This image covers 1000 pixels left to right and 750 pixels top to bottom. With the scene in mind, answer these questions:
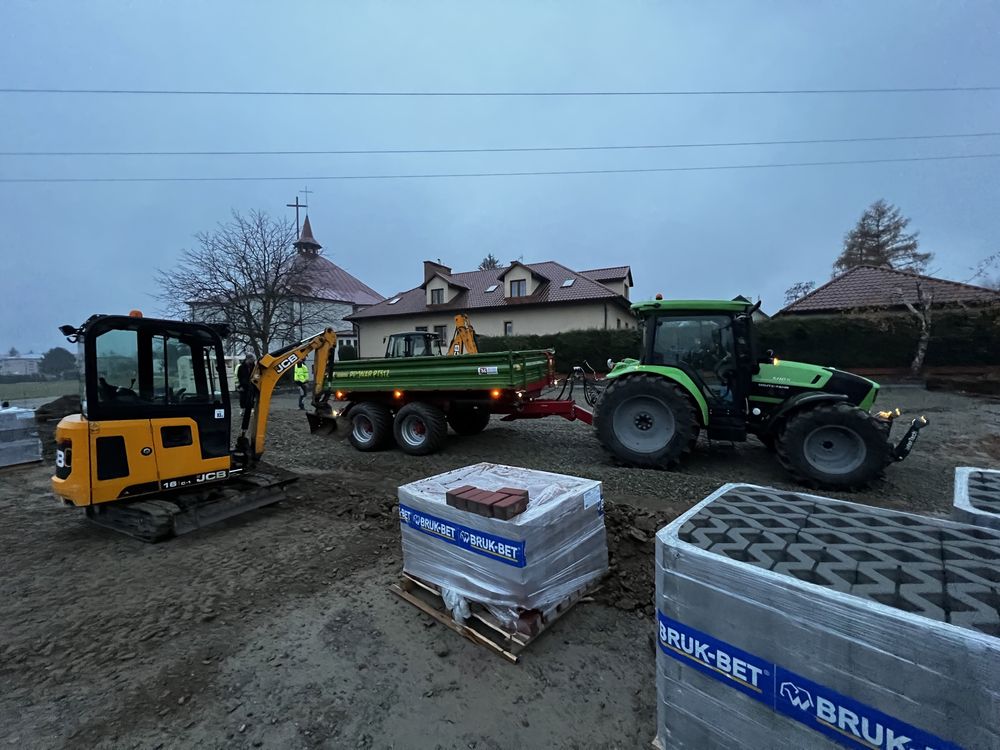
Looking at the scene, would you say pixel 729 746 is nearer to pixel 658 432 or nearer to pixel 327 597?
pixel 327 597

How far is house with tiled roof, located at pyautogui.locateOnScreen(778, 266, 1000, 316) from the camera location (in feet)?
51.5

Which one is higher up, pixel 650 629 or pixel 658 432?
pixel 658 432

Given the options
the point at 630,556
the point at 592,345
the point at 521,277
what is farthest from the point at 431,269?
the point at 630,556

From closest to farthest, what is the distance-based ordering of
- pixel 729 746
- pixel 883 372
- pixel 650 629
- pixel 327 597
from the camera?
pixel 729 746, pixel 650 629, pixel 327 597, pixel 883 372

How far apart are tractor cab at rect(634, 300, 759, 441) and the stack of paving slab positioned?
10.7m

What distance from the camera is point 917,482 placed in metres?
5.68

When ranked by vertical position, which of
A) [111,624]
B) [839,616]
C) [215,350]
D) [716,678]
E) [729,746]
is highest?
[215,350]

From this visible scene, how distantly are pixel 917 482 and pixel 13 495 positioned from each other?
12.1 meters

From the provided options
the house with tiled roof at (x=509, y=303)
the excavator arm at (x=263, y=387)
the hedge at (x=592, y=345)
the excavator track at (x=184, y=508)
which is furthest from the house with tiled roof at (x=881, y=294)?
the excavator track at (x=184, y=508)

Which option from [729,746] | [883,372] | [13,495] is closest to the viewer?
[729,746]

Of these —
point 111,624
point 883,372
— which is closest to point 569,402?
point 111,624

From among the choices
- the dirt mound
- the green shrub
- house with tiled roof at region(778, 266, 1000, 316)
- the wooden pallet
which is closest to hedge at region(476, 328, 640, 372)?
the green shrub

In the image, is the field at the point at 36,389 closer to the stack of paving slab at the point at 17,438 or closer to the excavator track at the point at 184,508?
the stack of paving slab at the point at 17,438

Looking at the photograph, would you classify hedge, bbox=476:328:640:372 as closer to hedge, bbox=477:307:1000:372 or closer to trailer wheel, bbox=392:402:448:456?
hedge, bbox=477:307:1000:372
